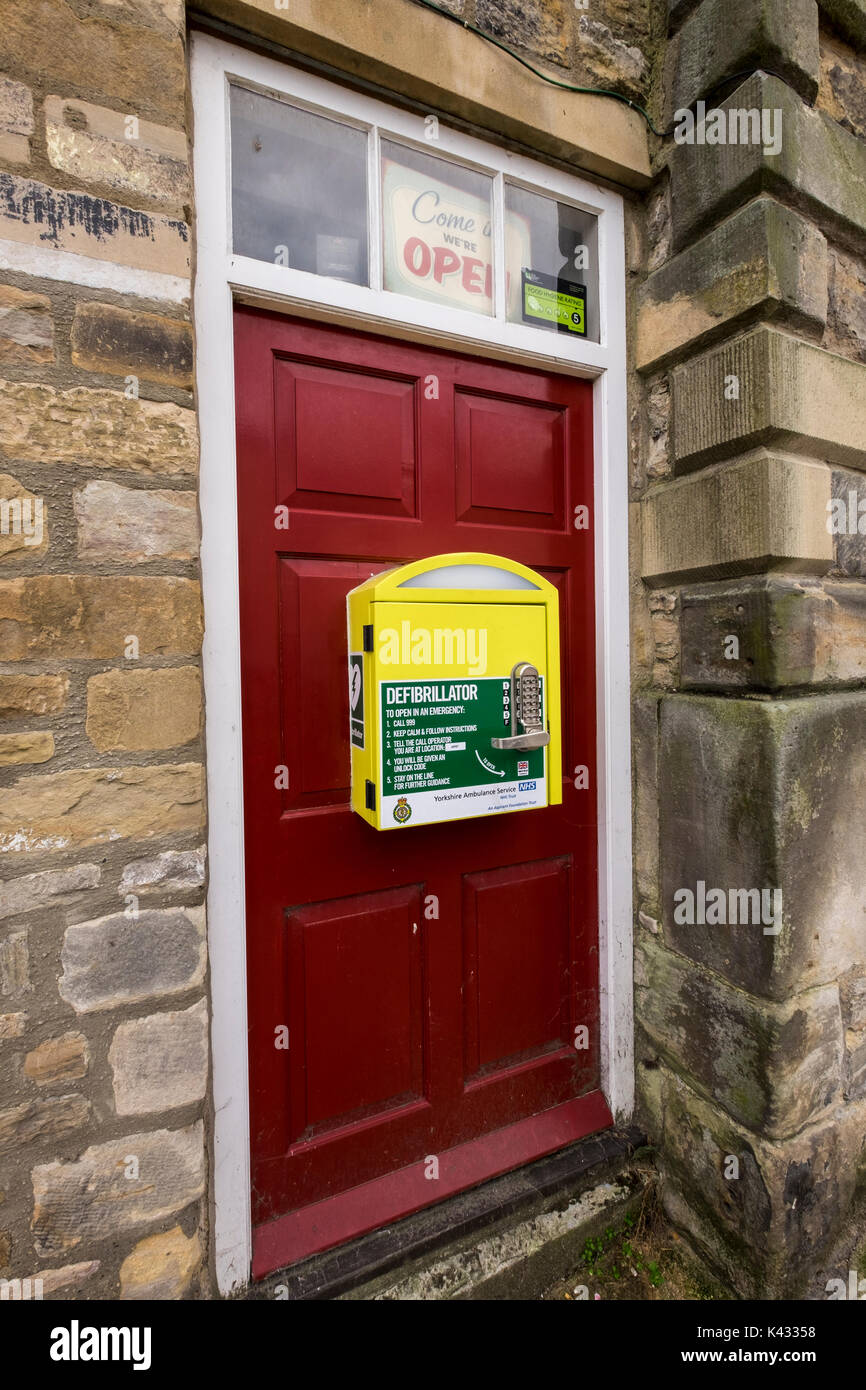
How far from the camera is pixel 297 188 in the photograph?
1580 millimetres

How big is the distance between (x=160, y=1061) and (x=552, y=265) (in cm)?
234

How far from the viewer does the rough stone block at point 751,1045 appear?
1.61m

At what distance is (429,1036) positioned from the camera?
5.92ft

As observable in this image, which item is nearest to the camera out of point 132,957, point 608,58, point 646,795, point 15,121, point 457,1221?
point 15,121

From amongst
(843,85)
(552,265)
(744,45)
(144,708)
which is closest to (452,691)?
(144,708)

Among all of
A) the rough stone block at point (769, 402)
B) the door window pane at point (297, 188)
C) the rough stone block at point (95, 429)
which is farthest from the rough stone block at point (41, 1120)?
the rough stone block at point (769, 402)

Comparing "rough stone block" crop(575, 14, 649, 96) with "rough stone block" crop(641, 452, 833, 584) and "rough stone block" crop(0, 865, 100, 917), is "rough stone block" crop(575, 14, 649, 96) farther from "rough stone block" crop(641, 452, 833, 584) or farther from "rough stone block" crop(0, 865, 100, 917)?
"rough stone block" crop(0, 865, 100, 917)

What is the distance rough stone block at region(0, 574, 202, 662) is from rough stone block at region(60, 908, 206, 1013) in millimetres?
532

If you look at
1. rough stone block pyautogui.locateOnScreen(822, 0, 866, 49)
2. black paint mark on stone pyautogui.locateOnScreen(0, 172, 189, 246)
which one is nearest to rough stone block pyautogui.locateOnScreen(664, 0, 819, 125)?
rough stone block pyautogui.locateOnScreen(822, 0, 866, 49)

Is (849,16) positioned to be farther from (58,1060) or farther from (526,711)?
(58,1060)

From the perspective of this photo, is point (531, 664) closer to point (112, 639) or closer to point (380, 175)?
point (112, 639)

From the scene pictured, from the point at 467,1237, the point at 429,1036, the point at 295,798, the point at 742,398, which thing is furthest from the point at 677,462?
the point at 467,1237

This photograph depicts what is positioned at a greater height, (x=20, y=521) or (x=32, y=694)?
(x=20, y=521)

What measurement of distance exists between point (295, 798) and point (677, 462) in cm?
145
